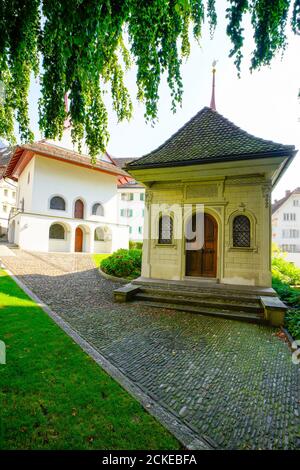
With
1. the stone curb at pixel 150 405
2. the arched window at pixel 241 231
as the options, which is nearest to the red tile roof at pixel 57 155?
the arched window at pixel 241 231

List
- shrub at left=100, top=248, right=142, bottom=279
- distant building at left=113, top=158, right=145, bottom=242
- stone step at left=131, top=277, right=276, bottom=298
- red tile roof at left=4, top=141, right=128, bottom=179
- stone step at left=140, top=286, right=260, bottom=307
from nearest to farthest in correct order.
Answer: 1. stone step at left=140, top=286, right=260, bottom=307
2. stone step at left=131, top=277, right=276, bottom=298
3. shrub at left=100, top=248, right=142, bottom=279
4. red tile roof at left=4, top=141, right=128, bottom=179
5. distant building at left=113, top=158, right=145, bottom=242

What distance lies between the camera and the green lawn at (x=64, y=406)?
2350 mm

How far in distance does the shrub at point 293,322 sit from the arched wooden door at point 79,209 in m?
21.2

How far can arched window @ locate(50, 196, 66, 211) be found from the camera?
74.9 feet

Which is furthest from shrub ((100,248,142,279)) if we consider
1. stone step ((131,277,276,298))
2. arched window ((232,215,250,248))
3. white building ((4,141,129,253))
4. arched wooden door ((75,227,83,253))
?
arched wooden door ((75,227,83,253))

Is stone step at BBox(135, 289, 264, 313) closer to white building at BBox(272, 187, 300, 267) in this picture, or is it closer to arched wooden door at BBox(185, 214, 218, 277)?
arched wooden door at BBox(185, 214, 218, 277)

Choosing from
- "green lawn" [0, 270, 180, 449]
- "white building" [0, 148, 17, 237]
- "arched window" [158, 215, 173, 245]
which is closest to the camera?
"green lawn" [0, 270, 180, 449]

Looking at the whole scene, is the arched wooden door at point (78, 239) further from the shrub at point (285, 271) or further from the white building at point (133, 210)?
the white building at point (133, 210)

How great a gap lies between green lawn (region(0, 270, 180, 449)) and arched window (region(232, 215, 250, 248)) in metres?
6.54

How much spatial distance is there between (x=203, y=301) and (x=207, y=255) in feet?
7.70

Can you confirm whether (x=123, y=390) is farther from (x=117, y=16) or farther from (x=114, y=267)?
(x=114, y=267)

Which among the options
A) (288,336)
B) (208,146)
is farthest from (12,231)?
(288,336)

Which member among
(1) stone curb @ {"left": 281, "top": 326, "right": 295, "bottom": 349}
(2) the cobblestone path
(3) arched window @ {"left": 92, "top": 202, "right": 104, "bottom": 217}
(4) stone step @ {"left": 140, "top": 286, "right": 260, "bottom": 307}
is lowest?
(1) stone curb @ {"left": 281, "top": 326, "right": 295, "bottom": 349}
